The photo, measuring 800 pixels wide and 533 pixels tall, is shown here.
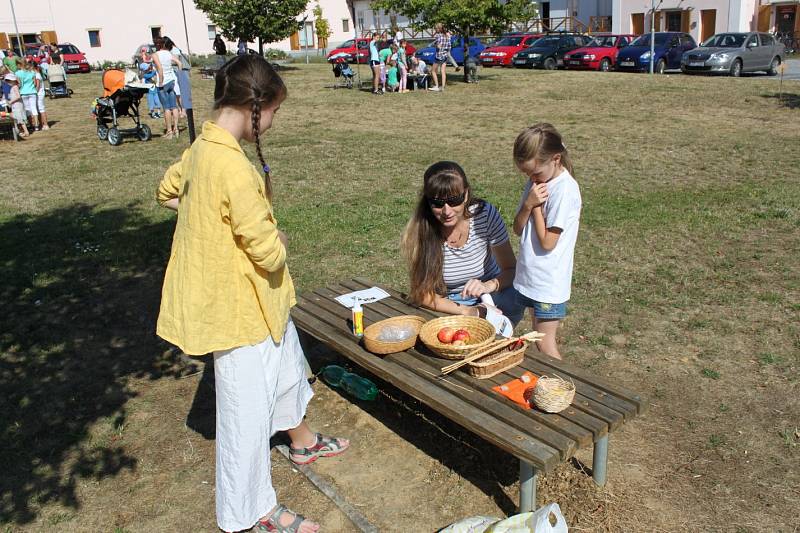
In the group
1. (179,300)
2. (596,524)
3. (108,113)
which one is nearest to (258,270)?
(179,300)

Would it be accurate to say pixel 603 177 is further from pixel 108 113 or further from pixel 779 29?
pixel 779 29

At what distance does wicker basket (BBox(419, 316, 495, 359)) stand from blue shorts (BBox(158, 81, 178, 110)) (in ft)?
35.1

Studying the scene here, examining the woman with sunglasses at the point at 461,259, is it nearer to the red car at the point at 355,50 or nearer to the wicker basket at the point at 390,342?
the wicker basket at the point at 390,342

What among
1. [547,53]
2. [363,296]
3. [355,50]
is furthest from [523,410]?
[355,50]

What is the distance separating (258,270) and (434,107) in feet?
47.2

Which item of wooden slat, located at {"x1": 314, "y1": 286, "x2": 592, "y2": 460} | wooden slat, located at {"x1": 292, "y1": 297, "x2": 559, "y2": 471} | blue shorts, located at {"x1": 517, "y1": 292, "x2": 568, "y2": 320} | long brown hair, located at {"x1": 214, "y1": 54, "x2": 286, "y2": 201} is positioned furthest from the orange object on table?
long brown hair, located at {"x1": 214, "y1": 54, "x2": 286, "y2": 201}

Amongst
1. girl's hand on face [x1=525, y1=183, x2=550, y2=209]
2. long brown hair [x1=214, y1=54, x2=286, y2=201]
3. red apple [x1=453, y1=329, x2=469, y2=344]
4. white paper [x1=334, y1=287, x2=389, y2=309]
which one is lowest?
white paper [x1=334, y1=287, x2=389, y2=309]

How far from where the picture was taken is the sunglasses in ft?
12.2

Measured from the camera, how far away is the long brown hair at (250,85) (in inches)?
100

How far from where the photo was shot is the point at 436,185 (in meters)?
3.69

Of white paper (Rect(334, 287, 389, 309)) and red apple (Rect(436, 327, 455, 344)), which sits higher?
red apple (Rect(436, 327, 455, 344))

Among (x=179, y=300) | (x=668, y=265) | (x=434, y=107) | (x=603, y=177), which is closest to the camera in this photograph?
(x=179, y=300)

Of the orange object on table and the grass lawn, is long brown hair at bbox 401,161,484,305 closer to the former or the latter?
the grass lawn

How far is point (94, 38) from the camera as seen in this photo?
42.8 m
